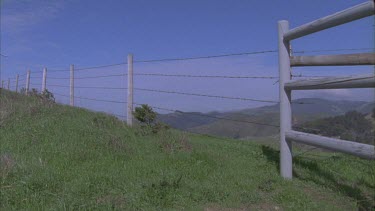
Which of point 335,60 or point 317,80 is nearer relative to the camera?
point 317,80

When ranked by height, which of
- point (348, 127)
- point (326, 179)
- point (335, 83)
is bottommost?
point (326, 179)

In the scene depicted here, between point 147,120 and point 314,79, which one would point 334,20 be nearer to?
point 314,79

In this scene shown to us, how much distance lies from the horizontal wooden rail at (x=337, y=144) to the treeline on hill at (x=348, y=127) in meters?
0.68

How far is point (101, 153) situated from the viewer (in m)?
6.25

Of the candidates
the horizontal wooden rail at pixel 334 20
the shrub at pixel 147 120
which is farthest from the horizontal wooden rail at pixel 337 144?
the shrub at pixel 147 120

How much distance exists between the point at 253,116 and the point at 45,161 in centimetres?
406

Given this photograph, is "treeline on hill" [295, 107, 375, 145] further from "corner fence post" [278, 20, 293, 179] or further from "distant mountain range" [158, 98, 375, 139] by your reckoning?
"corner fence post" [278, 20, 293, 179]

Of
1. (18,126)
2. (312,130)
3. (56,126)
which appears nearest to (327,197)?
(312,130)

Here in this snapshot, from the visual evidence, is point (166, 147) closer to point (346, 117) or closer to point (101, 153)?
point (101, 153)

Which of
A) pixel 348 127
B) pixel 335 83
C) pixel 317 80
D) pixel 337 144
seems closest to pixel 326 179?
pixel 348 127

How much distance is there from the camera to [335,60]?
186 inches

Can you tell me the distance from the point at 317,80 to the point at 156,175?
1.98 meters

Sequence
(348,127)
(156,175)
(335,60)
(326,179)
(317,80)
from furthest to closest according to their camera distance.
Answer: (348,127), (326,179), (156,175), (335,60), (317,80)

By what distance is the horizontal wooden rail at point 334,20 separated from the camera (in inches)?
153
